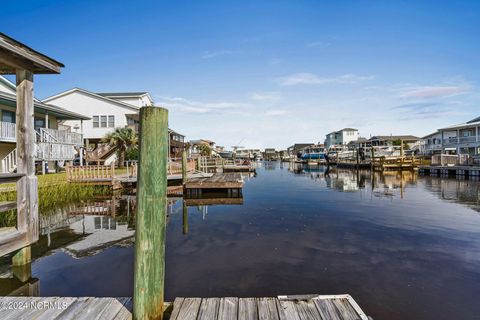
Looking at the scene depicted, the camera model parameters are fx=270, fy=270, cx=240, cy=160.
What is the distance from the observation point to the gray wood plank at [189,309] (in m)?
3.44

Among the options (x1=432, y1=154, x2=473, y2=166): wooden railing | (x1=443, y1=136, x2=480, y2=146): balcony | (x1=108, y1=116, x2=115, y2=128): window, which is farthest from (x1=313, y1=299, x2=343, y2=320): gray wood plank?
(x1=443, y1=136, x2=480, y2=146): balcony

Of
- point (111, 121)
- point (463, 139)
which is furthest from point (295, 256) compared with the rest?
point (463, 139)

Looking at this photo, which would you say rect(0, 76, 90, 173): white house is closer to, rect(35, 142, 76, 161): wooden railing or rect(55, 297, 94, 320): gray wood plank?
rect(35, 142, 76, 161): wooden railing

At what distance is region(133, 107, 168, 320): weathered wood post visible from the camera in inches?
126

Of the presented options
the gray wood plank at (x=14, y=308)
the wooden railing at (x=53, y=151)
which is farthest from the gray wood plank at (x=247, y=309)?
the wooden railing at (x=53, y=151)

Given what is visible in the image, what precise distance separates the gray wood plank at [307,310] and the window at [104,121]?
1399 inches

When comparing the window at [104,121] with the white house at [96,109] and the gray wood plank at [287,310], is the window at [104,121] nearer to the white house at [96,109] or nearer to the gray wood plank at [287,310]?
the white house at [96,109]

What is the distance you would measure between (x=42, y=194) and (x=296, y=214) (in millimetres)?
13285

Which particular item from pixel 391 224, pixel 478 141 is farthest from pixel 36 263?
pixel 478 141

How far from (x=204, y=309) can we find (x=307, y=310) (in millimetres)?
1379

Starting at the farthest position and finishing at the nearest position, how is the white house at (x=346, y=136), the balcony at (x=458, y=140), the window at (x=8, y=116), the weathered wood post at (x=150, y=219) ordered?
A: the white house at (x=346, y=136) < the balcony at (x=458, y=140) < the window at (x=8, y=116) < the weathered wood post at (x=150, y=219)

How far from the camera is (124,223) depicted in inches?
460

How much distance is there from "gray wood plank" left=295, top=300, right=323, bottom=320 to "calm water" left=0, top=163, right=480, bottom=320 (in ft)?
6.05

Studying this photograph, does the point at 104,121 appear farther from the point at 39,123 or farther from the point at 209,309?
the point at 209,309
